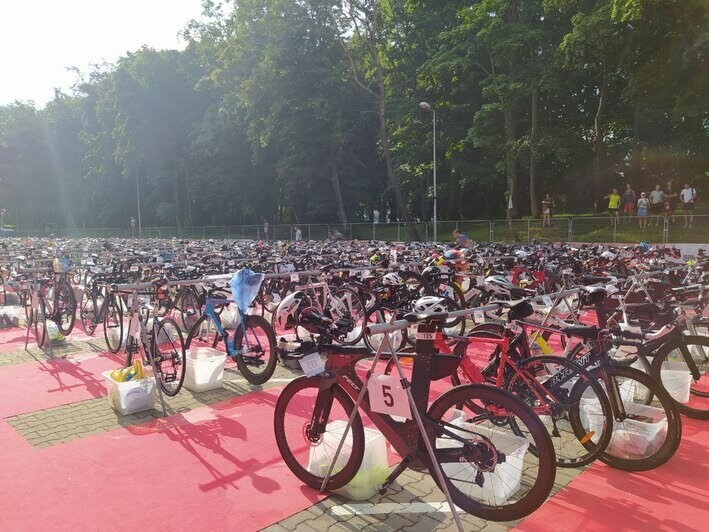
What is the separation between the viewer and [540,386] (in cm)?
357

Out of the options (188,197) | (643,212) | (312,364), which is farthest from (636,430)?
(188,197)

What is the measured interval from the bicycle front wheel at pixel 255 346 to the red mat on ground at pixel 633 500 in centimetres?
325

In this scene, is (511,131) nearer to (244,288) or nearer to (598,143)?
(598,143)

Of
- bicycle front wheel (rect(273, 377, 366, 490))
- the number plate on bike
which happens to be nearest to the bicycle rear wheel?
bicycle front wheel (rect(273, 377, 366, 490))

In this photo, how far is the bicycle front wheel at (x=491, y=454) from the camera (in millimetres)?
2736

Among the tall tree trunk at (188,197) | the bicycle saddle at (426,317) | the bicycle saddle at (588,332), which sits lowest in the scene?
the bicycle saddle at (588,332)

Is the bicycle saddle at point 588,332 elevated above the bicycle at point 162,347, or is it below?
above

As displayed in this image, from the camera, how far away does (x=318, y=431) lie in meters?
3.46

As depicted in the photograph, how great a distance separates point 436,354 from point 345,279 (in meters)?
5.30

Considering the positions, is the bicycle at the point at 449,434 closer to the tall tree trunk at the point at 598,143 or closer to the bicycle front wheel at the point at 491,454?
the bicycle front wheel at the point at 491,454

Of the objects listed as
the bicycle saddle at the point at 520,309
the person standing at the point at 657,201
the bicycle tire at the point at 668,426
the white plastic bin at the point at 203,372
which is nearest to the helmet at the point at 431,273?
the white plastic bin at the point at 203,372

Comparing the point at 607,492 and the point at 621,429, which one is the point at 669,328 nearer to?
the point at 621,429

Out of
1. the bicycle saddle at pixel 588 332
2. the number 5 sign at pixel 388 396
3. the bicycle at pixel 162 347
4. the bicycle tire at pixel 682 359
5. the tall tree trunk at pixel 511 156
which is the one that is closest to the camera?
the number 5 sign at pixel 388 396

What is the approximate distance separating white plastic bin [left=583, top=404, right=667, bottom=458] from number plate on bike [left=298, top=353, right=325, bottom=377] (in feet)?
6.34
